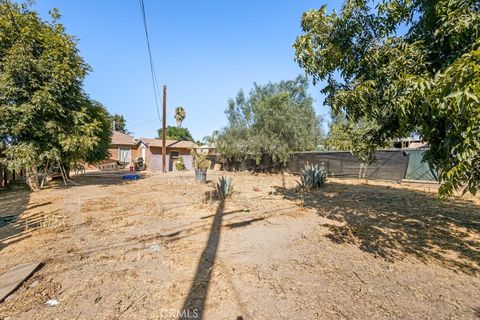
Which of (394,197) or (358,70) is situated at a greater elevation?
(358,70)

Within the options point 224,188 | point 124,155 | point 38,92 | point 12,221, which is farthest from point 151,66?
point 124,155

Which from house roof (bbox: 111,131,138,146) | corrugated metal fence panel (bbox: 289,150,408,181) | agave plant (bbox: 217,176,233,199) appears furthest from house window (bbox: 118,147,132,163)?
agave plant (bbox: 217,176,233,199)

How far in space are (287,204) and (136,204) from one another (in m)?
4.22

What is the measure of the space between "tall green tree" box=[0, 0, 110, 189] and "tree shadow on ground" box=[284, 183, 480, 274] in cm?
899

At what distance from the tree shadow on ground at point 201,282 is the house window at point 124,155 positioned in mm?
22653

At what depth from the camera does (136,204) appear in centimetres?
641

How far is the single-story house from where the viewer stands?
22409 mm

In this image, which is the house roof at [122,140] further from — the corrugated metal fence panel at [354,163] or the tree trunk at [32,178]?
the corrugated metal fence panel at [354,163]

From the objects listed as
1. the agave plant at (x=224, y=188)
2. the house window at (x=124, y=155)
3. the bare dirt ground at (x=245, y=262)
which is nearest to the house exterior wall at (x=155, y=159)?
the house window at (x=124, y=155)

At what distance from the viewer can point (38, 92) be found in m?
8.02

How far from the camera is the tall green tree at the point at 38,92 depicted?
7.96 m

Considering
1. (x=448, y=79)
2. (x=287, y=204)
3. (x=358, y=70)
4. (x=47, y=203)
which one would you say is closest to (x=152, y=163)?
(x=47, y=203)

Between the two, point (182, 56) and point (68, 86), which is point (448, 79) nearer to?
point (182, 56)

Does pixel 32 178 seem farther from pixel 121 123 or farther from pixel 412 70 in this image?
pixel 121 123
